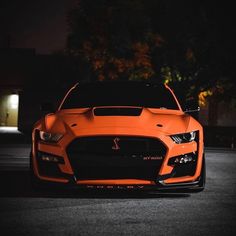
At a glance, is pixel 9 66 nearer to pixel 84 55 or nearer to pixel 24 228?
pixel 84 55

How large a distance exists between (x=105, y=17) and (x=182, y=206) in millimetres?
28739

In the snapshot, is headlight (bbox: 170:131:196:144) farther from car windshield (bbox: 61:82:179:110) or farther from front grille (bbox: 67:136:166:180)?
car windshield (bbox: 61:82:179:110)

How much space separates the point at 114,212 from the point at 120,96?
9.32 ft

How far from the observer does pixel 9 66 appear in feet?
151

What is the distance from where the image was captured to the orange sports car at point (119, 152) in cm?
730

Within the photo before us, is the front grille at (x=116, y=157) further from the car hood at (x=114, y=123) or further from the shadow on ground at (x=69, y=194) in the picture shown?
the shadow on ground at (x=69, y=194)

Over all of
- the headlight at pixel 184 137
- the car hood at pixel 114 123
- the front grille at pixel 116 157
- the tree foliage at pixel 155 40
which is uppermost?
the car hood at pixel 114 123

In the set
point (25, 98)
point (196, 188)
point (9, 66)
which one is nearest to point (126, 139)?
point (196, 188)

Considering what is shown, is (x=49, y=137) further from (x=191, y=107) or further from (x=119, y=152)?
(x=191, y=107)

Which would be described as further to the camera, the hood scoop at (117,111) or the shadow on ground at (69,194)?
the shadow on ground at (69,194)

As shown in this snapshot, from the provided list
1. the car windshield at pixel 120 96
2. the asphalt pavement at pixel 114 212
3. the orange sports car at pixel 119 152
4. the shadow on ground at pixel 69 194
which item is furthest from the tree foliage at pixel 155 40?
the orange sports car at pixel 119 152

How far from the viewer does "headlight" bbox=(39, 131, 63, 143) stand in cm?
748

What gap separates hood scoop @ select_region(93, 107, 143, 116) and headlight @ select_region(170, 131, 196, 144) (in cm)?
67

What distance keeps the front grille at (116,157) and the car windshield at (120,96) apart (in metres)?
1.78
